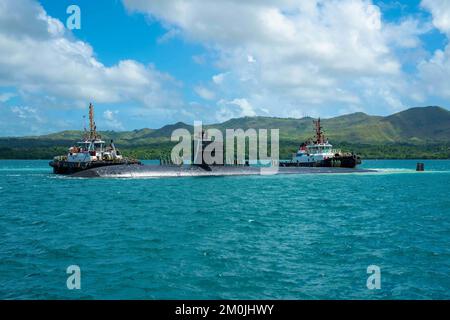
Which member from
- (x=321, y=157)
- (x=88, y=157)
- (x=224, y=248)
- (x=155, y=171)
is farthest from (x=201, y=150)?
(x=224, y=248)

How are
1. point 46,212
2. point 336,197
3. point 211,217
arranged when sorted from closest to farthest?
point 211,217
point 46,212
point 336,197

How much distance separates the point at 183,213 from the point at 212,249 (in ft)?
38.2

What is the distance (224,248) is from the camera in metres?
20.1

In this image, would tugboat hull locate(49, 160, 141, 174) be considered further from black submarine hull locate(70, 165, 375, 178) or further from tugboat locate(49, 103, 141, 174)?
black submarine hull locate(70, 165, 375, 178)

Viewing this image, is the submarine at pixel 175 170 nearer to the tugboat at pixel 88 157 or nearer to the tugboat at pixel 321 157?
the tugboat at pixel 88 157

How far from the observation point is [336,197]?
136ft

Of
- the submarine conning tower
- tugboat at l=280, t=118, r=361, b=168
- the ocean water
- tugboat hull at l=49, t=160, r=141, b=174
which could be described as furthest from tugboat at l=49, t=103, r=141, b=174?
tugboat at l=280, t=118, r=361, b=168

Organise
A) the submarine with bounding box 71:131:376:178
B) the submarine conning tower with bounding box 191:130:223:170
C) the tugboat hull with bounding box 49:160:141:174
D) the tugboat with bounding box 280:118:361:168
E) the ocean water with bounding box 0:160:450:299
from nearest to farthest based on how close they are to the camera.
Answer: the ocean water with bounding box 0:160:450:299 → the submarine conning tower with bounding box 191:130:223:170 → the submarine with bounding box 71:131:376:178 → the tugboat hull with bounding box 49:160:141:174 → the tugboat with bounding box 280:118:361:168

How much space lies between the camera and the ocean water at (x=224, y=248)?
1451 centimetres

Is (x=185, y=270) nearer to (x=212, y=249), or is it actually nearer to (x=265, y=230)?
(x=212, y=249)

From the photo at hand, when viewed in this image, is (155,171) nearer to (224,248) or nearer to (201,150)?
(201,150)

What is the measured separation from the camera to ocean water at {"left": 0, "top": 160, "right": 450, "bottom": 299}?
14.5m
